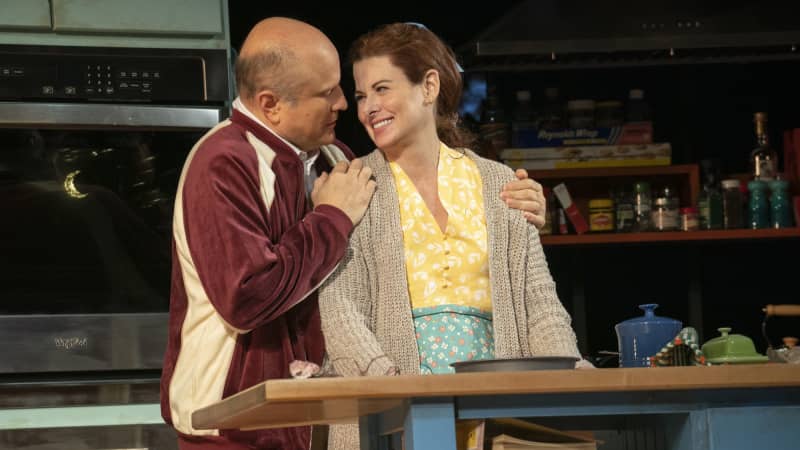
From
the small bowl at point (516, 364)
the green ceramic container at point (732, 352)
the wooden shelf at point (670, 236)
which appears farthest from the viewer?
the wooden shelf at point (670, 236)

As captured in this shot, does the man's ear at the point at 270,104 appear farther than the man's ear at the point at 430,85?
No

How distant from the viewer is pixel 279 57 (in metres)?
2.49

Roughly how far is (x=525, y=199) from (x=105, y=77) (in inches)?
46.1

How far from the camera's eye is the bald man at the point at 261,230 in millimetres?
2229

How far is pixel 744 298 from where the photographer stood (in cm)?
481

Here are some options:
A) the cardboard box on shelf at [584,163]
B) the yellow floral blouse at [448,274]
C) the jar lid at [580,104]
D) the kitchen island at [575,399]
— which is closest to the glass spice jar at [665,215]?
the cardboard box on shelf at [584,163]

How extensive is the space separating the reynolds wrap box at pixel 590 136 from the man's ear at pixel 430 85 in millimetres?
1934

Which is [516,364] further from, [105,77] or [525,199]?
[105,77]

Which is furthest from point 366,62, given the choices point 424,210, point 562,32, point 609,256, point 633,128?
point 609,256

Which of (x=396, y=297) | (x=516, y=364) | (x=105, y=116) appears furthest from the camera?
(x=105, y=116)

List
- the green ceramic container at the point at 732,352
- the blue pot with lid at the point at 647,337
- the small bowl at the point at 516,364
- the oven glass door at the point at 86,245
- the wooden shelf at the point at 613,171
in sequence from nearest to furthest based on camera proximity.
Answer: the small bowl at the point at 516,364
the green ceramic container at the point at 732,352
the blue pot with lid at the point at 647,337
the oven glass door at the point at 86,245
the wooden shelf at the point at 613,171

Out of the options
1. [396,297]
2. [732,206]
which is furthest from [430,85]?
[732,206]

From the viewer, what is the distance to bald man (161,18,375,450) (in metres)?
2.23

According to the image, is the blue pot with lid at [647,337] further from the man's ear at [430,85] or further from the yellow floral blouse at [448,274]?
the man's ear at [430,85]
